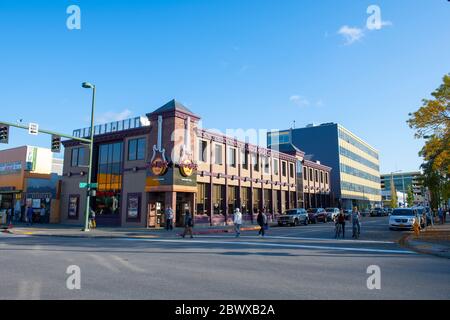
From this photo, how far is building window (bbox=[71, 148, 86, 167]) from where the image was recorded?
35281mm

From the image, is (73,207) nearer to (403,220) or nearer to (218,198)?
(218,198)

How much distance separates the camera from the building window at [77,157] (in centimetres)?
3528

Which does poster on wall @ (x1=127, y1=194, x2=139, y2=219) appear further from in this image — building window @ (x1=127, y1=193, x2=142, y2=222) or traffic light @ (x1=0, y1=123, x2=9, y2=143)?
traffic light @ (x1=0, y1=123, x2=9, y2=143)

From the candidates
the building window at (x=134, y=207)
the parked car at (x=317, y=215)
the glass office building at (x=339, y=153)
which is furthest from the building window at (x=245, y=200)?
the glass office building at (x=339, y=153)

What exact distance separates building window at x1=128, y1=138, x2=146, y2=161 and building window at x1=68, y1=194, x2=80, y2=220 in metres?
7.57

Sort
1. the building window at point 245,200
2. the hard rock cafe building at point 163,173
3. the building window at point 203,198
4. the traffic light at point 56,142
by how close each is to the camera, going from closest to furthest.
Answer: the traffic light at point 56,142, the hard rock cafe building at point 163,173, the building window at point 203,198, the building window at point 245,200

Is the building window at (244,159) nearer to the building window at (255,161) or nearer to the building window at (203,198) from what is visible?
the building window at (255,161)

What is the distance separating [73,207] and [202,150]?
1365cm

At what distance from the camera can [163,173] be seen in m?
28.2

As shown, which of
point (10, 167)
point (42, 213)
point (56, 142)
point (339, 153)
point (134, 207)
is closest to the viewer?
point (56, 142)

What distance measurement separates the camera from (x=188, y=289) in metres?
7.04

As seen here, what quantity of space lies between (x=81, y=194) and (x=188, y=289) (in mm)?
29998

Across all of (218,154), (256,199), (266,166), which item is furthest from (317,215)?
(218,154)
